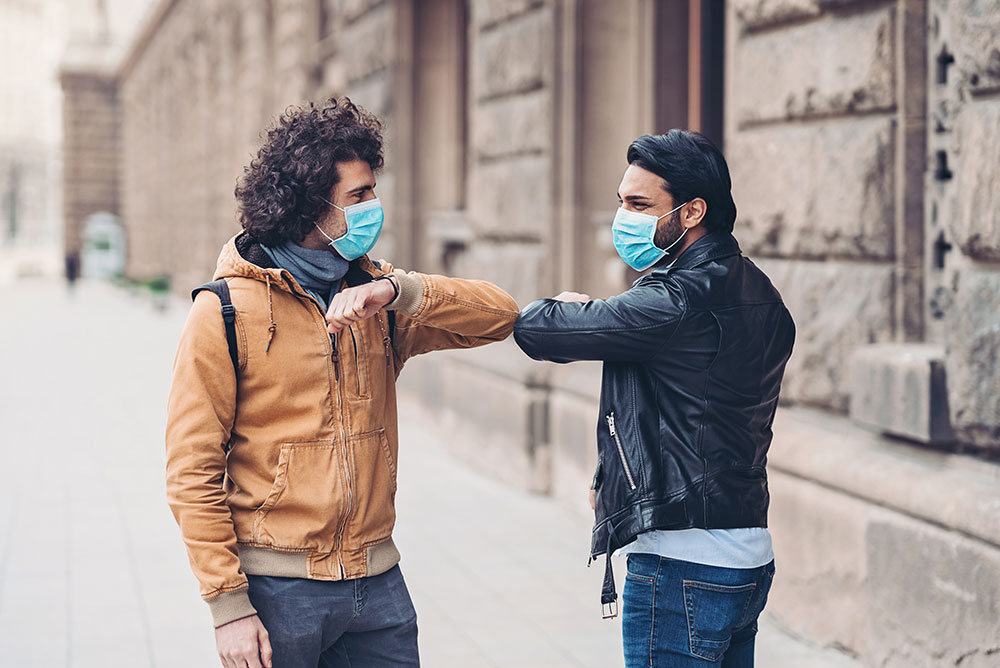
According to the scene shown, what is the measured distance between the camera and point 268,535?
2.62 m

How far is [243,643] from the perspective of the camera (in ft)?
8.35

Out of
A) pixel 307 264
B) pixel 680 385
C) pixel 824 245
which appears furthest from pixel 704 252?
pixel 824 245

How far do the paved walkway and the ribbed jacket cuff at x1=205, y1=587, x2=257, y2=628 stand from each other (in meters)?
2.44

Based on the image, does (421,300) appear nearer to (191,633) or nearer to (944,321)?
(944,321)

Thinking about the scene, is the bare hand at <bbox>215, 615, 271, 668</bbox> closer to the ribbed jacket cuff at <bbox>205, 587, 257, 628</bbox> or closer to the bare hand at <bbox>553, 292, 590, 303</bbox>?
the ribbed jacket cuff at <bbox>205, 587, 257, 628</bbox>

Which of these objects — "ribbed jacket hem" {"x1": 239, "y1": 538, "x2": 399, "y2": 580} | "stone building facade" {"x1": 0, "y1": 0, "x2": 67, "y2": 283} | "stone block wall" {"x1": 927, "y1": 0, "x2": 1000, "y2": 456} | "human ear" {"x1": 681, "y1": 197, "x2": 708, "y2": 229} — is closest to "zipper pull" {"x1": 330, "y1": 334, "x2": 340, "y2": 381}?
"ribbed jacket hem" {"x1": 239, "y1": 538, "x2": 399, "y2": 580}

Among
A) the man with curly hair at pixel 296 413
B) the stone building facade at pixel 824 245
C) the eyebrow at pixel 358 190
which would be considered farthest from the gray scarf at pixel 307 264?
the stone building facade at pixel 824 245

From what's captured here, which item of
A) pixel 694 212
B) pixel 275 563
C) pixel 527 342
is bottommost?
A: pixel 275 563

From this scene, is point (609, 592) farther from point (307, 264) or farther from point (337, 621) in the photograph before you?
point (307, 264)

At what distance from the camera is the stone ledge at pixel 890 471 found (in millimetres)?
4141

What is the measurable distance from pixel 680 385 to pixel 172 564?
4425mm

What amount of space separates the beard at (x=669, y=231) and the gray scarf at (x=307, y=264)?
2.18 feet

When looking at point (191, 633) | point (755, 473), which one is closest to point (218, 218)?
point (191, 633)

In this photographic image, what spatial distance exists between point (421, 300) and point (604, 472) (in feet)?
1.68
